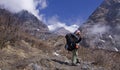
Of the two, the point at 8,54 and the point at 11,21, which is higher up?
the point at 11,21

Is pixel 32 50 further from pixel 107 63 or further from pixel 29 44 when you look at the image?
pixel 107 63

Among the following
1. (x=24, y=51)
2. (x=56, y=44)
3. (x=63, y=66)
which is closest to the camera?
(x=63, y=66)

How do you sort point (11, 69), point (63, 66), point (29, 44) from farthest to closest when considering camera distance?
point (29, 44) < point (63, 66) < point (11, 69)

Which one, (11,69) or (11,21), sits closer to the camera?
(11,69)

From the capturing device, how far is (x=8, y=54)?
1514 centimetres

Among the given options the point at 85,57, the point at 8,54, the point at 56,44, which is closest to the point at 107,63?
the point at 85,57

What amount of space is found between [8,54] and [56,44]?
341 inches

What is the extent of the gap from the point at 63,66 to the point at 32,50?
150 inches

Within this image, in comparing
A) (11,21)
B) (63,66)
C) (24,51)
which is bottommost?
(63,66)

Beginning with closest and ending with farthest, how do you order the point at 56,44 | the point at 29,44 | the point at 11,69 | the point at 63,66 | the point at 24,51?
the point at 11,69 → the point at 63,66 → the point at 24,51 → the point at 29,44 → the point at 56,44

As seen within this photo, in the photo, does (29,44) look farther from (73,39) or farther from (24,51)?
(73,39)

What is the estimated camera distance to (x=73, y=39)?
1478cm

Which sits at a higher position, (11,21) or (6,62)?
(11,21)

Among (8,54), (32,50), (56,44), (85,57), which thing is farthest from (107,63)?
(56,44)
